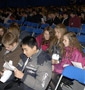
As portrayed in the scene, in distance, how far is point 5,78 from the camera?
97.3 inches

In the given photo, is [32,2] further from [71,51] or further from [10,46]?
[10,46]

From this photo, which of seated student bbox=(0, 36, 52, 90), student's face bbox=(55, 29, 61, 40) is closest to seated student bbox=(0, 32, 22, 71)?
seated student bbox=(0, 36, 52, 90)

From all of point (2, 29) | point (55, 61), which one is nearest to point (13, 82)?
point (55, 61)

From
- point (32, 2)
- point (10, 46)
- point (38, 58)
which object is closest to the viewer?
point (38, 58)

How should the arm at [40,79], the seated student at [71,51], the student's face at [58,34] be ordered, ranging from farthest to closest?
the student's face at [58,34] < the seated student at [71,51] < the arm at [40,79]

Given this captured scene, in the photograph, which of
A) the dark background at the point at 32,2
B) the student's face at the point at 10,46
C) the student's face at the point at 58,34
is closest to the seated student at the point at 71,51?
the student's face at the point at 58,34

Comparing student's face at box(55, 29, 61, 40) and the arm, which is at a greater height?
student's face at box(55, 29, 61, 40)

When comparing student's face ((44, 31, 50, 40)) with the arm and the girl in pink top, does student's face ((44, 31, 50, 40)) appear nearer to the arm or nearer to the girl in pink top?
the girl in pink top

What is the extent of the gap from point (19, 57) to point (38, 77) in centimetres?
81

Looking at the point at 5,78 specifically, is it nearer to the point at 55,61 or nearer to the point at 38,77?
the point at 38,77

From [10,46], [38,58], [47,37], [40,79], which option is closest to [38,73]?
[40,79]

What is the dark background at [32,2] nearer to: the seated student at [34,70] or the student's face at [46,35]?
the student's face at [46,35]

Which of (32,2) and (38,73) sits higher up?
(32,2)

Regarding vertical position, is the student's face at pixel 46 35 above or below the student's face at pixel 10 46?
below
